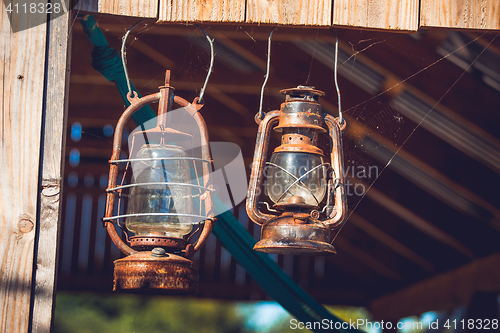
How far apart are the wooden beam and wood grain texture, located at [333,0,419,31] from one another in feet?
6.54

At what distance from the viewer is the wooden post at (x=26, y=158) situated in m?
1.40

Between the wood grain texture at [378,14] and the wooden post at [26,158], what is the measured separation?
28.0 inches

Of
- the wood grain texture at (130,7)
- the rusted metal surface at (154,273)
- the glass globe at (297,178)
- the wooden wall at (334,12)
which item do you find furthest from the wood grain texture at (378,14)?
the rusted metal surface at (154,273)

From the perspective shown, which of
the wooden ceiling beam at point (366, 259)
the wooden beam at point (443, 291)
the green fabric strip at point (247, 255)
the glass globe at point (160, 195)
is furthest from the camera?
the wooden ceiling beam at point (366, 259)

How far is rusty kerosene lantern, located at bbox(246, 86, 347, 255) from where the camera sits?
141cm

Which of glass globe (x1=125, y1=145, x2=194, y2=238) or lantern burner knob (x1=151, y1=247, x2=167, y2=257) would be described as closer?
lantern burner knob (x1=151, y1=247, x2=167, y2=257)

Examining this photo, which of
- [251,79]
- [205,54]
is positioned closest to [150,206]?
[205,54]

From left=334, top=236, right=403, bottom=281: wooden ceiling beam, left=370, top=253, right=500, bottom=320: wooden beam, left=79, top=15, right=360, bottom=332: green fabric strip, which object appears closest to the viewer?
left=79, top=15, right=360, bottom=332: green fabric strip

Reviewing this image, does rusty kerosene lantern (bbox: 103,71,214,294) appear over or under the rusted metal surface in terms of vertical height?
over

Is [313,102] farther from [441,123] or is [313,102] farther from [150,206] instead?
[441,123]

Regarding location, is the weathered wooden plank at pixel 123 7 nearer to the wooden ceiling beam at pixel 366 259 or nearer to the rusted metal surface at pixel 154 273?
the rusted metal surface at pixel 154 273

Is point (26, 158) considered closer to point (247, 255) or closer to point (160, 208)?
point (160, 208)

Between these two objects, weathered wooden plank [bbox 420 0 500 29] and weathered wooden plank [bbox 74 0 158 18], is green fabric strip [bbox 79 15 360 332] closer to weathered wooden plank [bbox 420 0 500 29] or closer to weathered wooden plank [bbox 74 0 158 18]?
weathered wooden plank [bbox 74 0 158 18]

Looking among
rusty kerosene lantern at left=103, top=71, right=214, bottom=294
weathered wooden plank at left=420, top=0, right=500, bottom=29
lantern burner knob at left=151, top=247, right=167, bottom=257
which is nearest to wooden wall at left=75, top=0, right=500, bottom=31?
weathered wooden plank at left=420, top=0, right=500, bottom=29
